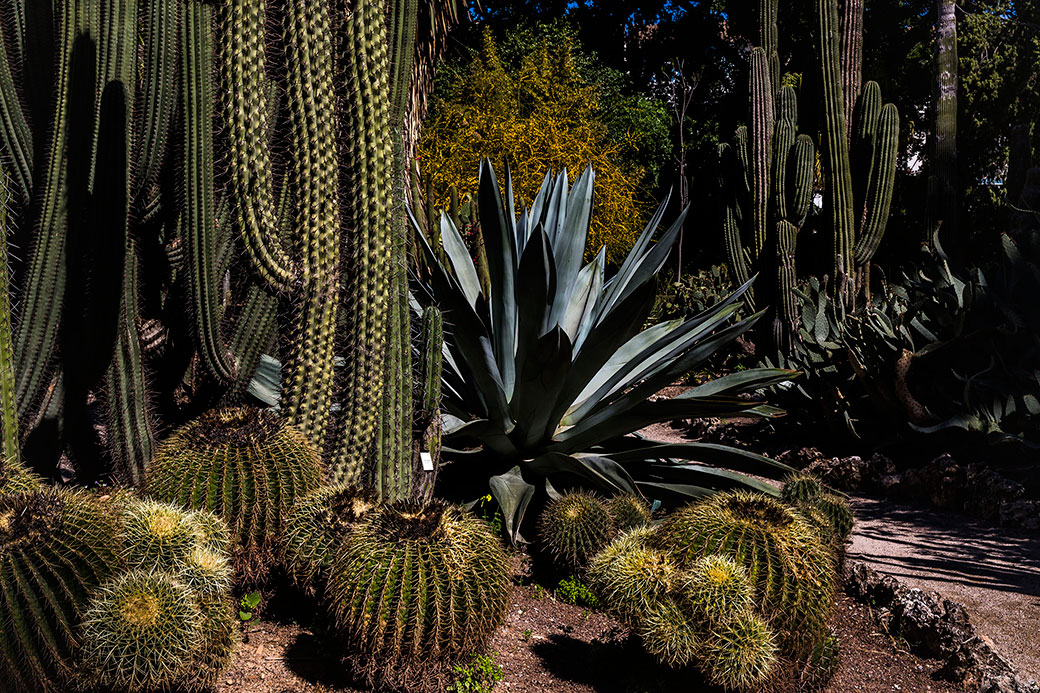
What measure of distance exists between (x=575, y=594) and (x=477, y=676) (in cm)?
86

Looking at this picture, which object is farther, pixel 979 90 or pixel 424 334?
pixel 979 90

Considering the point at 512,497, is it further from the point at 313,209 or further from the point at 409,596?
the point at 313,209

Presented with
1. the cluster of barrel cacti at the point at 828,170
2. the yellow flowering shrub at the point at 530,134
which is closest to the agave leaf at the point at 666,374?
the cluster of barrel cacti at the point at 828,170

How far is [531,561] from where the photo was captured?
3.96 metres

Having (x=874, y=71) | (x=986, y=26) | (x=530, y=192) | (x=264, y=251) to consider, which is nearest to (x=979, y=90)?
(x=986, y=26)

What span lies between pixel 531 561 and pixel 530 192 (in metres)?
13.2

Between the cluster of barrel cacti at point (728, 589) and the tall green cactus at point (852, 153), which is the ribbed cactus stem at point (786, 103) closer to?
the tall green cactus at point (852, 153)

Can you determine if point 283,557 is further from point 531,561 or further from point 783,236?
point 783,236

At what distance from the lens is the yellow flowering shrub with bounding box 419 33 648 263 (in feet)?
53.7

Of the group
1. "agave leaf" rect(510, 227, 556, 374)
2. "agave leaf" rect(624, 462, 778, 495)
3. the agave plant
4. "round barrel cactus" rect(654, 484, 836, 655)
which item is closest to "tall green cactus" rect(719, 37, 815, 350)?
the agave plant

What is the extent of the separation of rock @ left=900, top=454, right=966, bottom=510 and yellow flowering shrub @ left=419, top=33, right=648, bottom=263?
36.8ft

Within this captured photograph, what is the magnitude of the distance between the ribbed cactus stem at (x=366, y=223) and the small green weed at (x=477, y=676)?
0.93m

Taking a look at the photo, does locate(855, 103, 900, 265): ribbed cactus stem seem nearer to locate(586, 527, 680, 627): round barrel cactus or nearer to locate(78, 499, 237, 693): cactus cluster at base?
locate(586, 527, 680, 627): round barrel cactus

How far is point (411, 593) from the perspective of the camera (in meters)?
2.62
